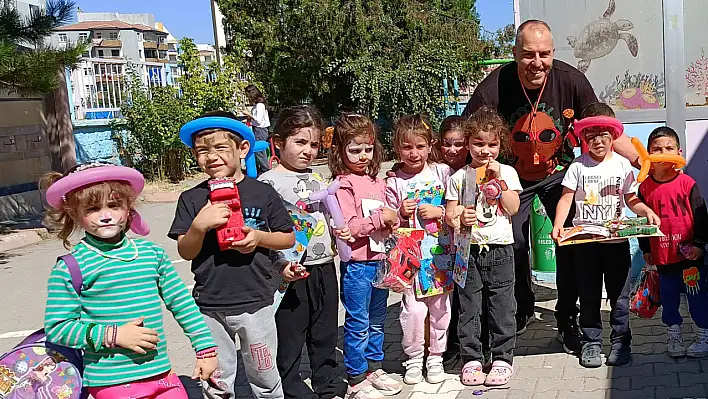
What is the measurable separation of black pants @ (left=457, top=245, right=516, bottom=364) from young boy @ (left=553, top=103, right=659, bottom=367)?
0.38 metres

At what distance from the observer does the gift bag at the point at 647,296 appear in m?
4.42

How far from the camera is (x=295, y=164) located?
3863 millimetres

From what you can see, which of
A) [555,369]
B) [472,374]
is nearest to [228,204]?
[472,374]

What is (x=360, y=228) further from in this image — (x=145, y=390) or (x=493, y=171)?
(x=145, y=390)

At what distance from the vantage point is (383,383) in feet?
13.8

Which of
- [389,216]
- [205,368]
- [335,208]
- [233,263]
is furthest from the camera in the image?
[389,216]

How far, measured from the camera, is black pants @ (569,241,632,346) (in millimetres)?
4352

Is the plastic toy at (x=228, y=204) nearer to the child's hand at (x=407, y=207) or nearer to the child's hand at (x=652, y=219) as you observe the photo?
the child's hand at (x=407, y=207)

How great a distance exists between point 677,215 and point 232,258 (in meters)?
2.59

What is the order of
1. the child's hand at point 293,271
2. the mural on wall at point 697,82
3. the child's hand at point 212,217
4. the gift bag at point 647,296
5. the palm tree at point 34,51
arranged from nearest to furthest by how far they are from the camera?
the child's hand at point 212,217
the child's hand at point 293,271
the gift bag at point 647,296
the mural on wall at point 697,82
the palm tree at point 34,51

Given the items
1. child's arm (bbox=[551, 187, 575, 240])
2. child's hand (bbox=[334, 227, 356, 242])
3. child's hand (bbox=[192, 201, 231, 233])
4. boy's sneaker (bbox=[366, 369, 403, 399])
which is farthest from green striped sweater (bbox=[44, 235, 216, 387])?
child's arm (bbox=[551, 187, 575, 240])

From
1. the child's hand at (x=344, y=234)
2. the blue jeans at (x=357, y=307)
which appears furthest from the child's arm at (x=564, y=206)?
the child's hand at (x=344, y=234)

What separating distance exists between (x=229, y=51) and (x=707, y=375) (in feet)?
64.6

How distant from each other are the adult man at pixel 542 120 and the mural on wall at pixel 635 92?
56.0 inches
